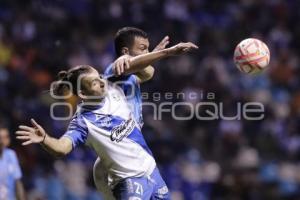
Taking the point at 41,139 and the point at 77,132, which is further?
the point at 77,132

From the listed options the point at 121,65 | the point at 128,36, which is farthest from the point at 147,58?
the point at 128,36

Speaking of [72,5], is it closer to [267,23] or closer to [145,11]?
[145,11]

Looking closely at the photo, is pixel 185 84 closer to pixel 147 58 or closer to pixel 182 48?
pixel 147 58

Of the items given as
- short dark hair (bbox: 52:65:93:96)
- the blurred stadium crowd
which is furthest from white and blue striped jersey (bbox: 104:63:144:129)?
the blurred stadium crowd

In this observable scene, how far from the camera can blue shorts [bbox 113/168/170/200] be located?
300 inches

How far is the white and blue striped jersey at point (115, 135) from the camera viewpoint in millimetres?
7582

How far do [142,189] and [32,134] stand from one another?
1.39 meters

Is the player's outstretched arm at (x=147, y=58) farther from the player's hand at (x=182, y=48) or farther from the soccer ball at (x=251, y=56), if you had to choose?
the soccer ball at (x=251, y=56)

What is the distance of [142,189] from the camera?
7.65 m

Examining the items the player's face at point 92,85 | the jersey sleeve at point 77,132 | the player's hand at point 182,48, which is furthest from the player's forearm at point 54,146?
the player's hand at point 182,48

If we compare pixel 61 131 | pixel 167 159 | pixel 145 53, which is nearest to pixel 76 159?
pixel 61 131

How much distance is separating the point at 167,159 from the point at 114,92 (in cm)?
660

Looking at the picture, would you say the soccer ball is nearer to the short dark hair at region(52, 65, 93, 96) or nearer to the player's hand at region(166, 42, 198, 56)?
the player's hand at region(166, 42, 198, 56)

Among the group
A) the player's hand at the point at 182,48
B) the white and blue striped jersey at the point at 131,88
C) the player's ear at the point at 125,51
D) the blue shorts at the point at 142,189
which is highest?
the player's ear at the point at 125,51
